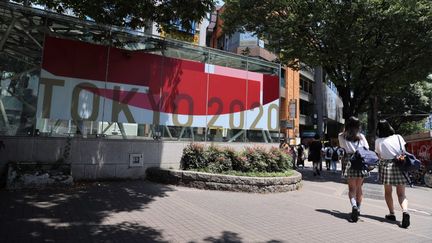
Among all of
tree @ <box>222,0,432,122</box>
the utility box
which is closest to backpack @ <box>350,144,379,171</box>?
the utility box

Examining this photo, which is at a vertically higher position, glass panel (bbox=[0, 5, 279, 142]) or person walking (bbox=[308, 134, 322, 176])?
glass panel (bbox=[0, 5, 279, 142])

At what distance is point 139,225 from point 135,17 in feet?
18.5

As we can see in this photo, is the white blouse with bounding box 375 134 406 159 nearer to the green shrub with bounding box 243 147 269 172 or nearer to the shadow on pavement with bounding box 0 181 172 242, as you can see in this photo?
the green shrub with bounding box 243 147 269 172

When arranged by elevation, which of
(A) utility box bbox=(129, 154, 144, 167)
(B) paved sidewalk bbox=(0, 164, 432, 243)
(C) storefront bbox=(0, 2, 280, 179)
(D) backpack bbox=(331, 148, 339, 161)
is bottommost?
(B) paved sidewalk bbox=(0, 164, 432, 243)

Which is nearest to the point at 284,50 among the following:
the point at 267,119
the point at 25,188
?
the point at 267,119

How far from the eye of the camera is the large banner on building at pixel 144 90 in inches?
367

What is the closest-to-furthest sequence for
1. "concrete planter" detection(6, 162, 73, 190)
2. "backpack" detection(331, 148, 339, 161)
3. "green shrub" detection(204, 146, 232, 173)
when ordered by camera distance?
"concrete planter" detection(6, 162, 73, 190)
"green shrub" detection(204, 146, 232, 173)
"backpack" detection(331, 148, 339, 161)

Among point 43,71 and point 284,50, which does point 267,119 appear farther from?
point 43,71

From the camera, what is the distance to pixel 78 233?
5125 millimetres

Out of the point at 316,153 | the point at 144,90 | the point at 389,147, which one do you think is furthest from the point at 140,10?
the point at 316,153

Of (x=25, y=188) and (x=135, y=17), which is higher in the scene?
(x=135, y=17)

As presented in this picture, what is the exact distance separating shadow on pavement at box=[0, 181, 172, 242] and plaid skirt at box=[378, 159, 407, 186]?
4.40 meters

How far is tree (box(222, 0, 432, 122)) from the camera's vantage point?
46.5ft

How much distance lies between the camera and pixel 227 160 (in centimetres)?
1024
